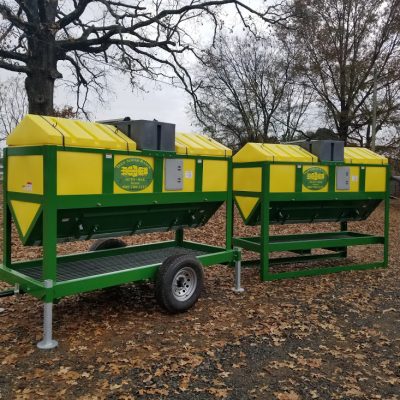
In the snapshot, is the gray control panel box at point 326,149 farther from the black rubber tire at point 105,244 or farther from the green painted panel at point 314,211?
the black rubber tire at point 105,244

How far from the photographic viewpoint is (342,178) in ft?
25.7

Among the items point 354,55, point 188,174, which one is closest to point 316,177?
point 188,174

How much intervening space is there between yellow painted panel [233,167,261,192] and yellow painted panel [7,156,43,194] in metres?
3.68

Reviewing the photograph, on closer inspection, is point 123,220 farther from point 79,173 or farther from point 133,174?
point 79,173

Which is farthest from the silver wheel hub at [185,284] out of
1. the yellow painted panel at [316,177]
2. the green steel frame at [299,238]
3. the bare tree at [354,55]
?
the bare tree at [354,55]

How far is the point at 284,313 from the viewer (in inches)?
221

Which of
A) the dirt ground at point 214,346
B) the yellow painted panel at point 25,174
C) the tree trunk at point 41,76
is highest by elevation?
the tree trunk at point 41,76

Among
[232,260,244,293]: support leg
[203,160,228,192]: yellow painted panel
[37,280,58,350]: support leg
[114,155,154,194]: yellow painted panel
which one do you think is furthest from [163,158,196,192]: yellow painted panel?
[37,280,58,350]: support leg

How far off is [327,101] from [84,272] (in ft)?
64.0

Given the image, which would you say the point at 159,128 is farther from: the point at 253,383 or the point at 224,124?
the point at 224,124

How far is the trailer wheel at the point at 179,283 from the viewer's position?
511 centimetres

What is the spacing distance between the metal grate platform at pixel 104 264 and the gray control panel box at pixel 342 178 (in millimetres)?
2944

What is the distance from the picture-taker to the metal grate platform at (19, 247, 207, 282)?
5106 millimetres

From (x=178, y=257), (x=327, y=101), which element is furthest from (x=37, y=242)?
(x=327, y=101)
